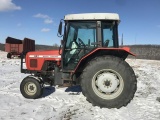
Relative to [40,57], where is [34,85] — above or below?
below

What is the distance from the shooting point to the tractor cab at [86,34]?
694 cm

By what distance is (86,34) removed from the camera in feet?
23.5

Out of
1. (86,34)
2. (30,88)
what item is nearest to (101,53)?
(86,34)

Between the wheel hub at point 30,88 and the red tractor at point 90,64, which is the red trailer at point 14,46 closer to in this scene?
the red tractor at point 90,64

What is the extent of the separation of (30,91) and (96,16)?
2.86m

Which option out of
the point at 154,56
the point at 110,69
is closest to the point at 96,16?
the point at 110,69

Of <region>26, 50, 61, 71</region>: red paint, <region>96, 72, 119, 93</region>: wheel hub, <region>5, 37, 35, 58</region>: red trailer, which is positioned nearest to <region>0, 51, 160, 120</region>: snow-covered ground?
<region>96, 72, 119, 93</region>: wheel hub

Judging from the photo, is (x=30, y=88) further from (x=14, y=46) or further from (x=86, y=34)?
(x=14, y=46)

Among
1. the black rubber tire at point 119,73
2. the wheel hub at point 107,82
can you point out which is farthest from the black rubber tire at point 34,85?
the wheel hub at point 107,82

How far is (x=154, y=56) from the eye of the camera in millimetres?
36344

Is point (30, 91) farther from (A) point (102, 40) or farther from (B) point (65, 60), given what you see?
(A) point (102, 40)

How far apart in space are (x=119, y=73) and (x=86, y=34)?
155cm

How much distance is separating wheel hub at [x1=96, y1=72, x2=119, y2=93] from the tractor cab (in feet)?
2.90

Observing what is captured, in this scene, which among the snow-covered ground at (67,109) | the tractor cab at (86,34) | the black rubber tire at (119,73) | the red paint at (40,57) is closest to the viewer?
the snow-covered ground at (67,109)
